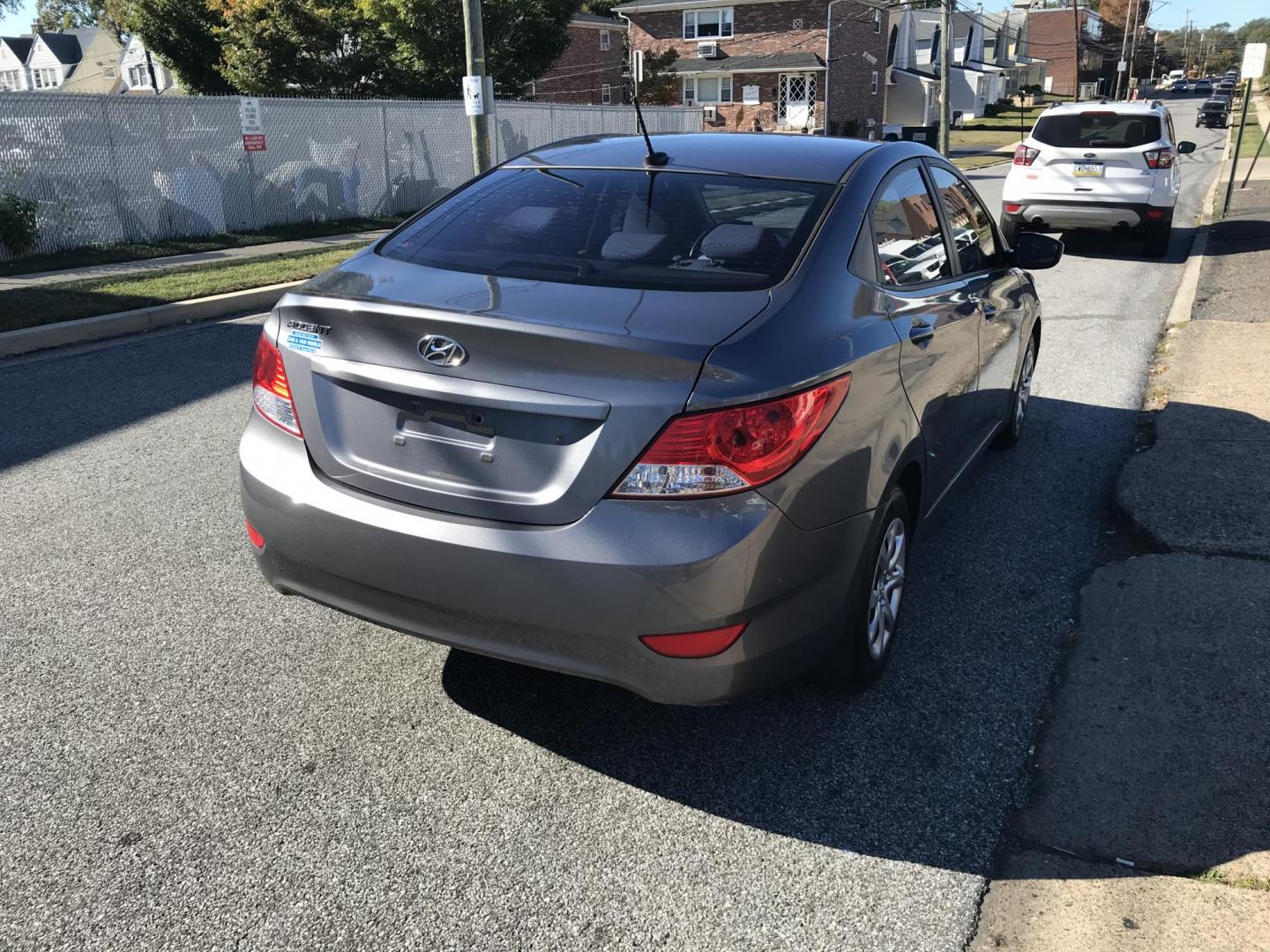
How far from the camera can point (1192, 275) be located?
1217 cm

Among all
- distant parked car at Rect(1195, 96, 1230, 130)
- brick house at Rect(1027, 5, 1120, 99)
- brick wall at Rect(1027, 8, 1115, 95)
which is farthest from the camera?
brick wall at Rect(1027, 8, 1115, 95)

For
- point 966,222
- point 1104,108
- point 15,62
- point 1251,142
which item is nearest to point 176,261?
point 966,222

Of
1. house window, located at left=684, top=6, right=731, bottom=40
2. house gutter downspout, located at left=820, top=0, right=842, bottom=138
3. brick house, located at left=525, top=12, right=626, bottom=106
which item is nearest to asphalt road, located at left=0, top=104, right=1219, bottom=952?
brick house, located at left=525, top=12, right=626, bottom=106

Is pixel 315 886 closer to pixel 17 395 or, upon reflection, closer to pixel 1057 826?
pixel 1057 826

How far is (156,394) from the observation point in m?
7.19

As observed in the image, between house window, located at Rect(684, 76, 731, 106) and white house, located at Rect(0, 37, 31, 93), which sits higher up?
white house, located at Rect(0, 37, 31, 93)

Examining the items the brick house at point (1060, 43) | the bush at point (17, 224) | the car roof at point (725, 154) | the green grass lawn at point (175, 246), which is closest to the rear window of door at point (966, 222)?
the car roof at point (725, 154)

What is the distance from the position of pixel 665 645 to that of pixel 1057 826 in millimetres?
1195

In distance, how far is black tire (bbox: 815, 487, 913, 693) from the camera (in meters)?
3.14

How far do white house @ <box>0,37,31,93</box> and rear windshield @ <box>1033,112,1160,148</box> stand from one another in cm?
7938

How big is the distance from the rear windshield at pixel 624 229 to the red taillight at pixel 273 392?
572 millimetres

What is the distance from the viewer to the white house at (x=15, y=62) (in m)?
74.9

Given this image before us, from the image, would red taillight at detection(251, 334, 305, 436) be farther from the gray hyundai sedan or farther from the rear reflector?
the rear reflector

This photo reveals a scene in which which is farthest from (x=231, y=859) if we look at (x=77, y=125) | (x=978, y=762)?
(x=77, y=125)
